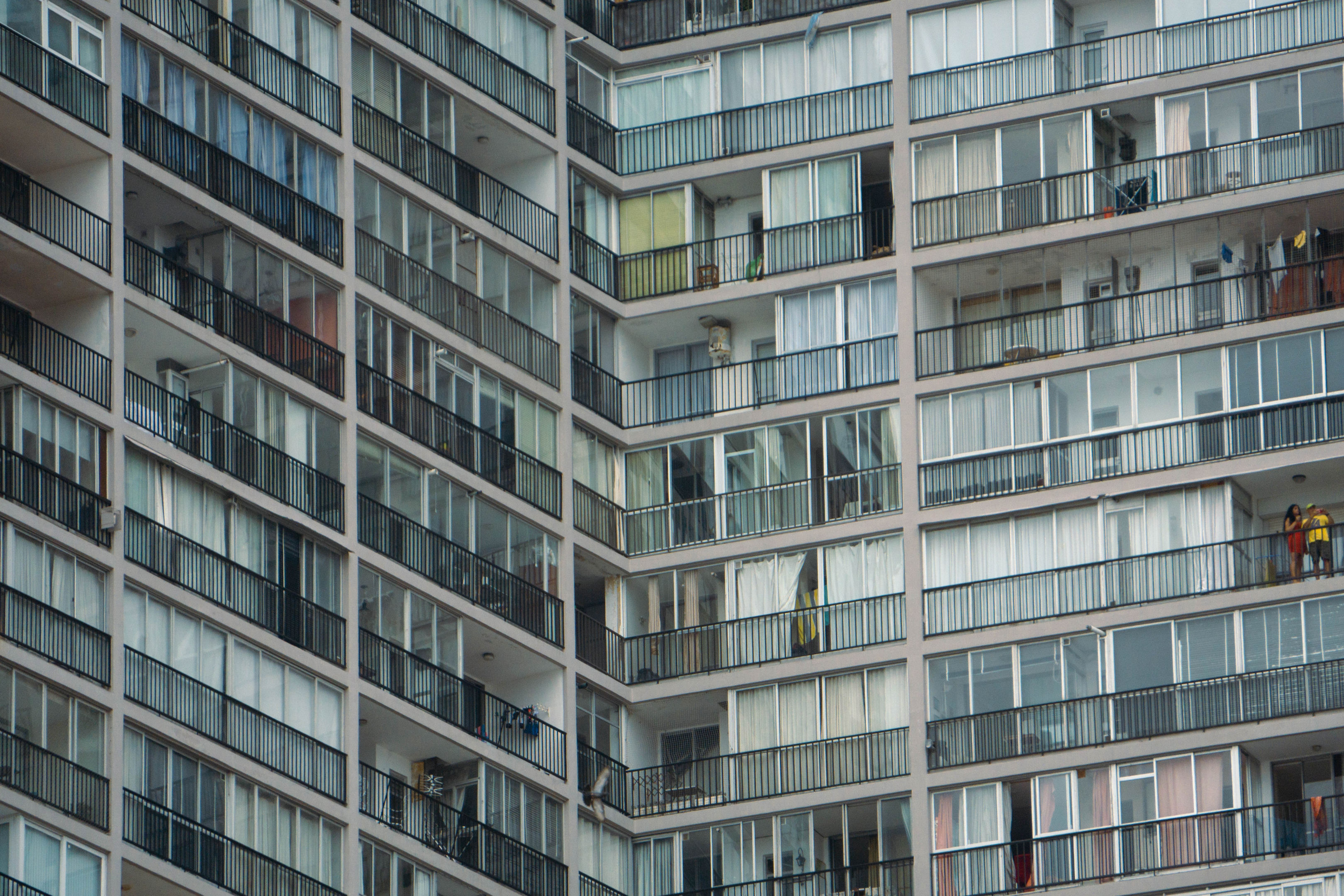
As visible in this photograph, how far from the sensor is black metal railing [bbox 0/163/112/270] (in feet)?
231

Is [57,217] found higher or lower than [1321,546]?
higher

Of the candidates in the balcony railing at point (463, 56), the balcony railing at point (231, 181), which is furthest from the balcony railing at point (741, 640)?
the balcony railing at point (463, 56)

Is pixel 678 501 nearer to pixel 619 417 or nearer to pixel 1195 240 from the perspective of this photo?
pixel 619 417

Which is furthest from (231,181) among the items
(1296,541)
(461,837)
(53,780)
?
(1296,541)

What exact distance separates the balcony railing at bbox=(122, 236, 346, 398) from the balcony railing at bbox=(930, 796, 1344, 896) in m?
16.6

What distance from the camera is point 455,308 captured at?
79750mm

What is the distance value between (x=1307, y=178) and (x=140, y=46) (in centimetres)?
2539

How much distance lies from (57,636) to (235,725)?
469 centimetres

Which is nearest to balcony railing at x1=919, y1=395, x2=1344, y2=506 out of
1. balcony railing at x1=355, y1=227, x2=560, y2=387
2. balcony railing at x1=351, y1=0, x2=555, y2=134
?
balcony railing at x1=355, y1=227, x2=560, y2=387

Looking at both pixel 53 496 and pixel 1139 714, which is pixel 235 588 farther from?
pixel 1139 714

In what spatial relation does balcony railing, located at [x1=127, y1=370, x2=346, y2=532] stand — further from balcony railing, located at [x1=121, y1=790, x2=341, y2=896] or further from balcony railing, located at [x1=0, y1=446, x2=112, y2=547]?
balcony railing, located at [x1=121, y1=790, x2=341, y2=896]

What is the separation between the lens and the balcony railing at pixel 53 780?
65.9 m

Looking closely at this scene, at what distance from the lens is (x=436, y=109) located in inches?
3187

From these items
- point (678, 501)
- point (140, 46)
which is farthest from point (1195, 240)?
point (140, 46)
